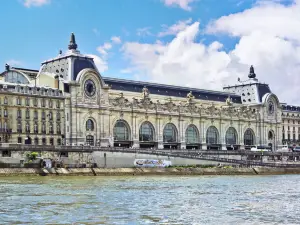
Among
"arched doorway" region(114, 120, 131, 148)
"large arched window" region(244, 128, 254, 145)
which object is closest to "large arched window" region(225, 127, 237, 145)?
"large arched window" region(244, 128, 254, 145)

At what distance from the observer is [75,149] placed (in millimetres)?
109312

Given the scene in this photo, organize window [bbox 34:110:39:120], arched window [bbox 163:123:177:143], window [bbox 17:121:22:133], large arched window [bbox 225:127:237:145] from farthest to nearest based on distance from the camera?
1. large arched window [bbox 225:127:237:145]
2. arched window [bbox 163:123:177:143]
3. window [bbox 34:110:39:120]
4. window [bbox 17:121:22:133]

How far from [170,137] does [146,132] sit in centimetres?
776

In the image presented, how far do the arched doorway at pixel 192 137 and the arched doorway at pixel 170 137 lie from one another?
4.13 meters

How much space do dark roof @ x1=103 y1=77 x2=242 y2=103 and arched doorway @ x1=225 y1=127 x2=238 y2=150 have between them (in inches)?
426

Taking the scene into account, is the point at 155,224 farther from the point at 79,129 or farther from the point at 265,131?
the point at 265,131

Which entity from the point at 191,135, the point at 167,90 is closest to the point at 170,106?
the point at 191,135

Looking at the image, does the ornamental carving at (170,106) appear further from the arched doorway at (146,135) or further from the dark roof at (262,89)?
the dark roof at (262,89)

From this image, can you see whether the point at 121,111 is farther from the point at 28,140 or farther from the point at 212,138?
the point at 212,138

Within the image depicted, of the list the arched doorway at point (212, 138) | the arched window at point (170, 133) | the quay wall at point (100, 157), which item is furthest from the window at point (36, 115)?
the arched doorway at point (212, 138)

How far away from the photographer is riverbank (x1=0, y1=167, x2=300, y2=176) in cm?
8912

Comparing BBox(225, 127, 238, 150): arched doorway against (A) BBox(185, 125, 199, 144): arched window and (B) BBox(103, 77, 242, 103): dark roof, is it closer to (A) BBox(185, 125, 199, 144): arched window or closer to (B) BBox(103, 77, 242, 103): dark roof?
(B) BBox(103, 77, 242, 103): dark roof

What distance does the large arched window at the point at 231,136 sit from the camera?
6425 inches

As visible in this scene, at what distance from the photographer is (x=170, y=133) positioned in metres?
147
